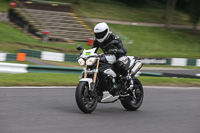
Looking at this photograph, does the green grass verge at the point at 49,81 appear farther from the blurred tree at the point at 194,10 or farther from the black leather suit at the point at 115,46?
the blurred tree at the point at 194,10

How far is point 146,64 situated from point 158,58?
109 centimetres

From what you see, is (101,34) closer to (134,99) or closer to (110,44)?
(110,44)

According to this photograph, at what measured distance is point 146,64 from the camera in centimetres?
2453

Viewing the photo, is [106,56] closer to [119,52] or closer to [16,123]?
[119,52]

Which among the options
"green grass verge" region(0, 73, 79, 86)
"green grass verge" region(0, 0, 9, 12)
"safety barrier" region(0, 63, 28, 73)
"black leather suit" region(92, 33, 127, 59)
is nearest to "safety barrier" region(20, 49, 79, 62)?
"safety barrier" region(0, 63, 28, 73)

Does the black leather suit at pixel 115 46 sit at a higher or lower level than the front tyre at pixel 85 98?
higher

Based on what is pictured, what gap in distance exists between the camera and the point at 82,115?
634 cm

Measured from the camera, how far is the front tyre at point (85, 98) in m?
6.23

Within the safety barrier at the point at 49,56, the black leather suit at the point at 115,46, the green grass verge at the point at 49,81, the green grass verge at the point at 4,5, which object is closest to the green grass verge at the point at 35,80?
the green grass verge at the point at 49,81

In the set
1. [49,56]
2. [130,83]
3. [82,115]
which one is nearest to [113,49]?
[130,83]

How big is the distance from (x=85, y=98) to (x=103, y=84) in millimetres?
582

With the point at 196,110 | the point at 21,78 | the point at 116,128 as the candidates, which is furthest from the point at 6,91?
the point at 196,110

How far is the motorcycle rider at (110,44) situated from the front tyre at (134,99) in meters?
0.31

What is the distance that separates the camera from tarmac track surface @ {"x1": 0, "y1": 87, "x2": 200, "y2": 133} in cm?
540
